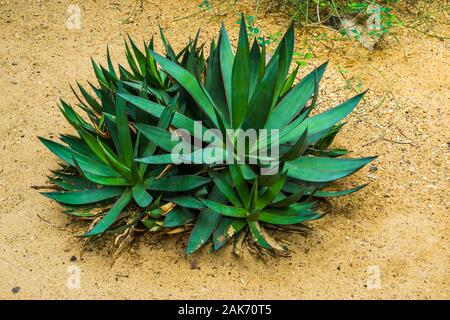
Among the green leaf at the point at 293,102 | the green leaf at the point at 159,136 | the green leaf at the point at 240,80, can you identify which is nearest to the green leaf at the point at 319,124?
the green leaf at the point at 293,102

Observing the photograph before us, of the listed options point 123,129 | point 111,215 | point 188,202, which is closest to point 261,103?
point 188,202

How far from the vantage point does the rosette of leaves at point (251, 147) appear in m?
3.13

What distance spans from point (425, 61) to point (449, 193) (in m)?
1.37

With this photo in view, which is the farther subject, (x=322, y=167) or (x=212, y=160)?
(x=322, y=167)

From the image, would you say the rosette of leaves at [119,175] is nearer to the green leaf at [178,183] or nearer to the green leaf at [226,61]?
the green leaf at [178,183]

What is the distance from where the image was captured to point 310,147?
362cm

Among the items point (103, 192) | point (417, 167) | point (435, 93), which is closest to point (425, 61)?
point (435, 93)

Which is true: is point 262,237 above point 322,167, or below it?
below

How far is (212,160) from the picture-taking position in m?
3.05

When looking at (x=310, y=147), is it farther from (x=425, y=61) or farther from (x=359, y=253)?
(x=425, y=61)

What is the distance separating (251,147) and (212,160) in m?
0.29

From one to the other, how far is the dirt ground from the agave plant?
17cm

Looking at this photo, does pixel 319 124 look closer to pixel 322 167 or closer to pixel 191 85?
pixel 322 167

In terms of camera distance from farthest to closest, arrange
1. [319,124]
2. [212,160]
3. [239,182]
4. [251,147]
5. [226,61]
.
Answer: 1. [226,61]
2. [319,124]
3. [251,147]
4. [239,182]
5. [212,160]
